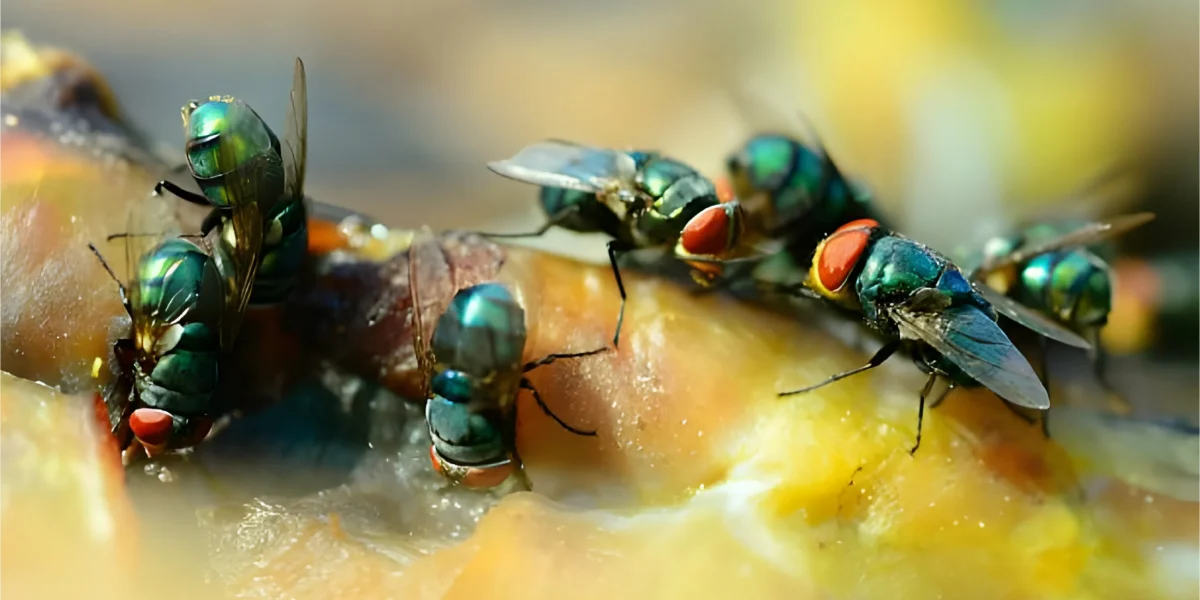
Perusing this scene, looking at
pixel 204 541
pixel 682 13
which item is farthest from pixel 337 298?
pixel 682 13

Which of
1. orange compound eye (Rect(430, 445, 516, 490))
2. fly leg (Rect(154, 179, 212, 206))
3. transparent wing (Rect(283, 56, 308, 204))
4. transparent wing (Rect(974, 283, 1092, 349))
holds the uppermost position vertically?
transparent wing (Rect(283, 56, 308, 204))

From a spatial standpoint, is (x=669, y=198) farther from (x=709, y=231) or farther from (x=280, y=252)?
(x=280, y=252)

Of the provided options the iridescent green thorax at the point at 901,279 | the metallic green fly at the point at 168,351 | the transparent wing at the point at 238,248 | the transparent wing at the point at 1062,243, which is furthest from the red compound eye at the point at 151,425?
the transparent wing at the point at 1062,243

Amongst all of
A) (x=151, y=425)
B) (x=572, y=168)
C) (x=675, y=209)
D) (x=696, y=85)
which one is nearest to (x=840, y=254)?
(x=675, y=209)

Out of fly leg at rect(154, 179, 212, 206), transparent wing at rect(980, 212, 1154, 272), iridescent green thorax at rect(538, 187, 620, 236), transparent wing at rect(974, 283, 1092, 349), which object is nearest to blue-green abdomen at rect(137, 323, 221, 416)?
fly leg at rect(154, 179, 212, 206)

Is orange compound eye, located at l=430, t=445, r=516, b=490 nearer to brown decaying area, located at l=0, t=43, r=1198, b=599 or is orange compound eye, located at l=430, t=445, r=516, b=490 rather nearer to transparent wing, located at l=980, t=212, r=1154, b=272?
brown decaying area, located at l=0, t=43, r=1198, b=599

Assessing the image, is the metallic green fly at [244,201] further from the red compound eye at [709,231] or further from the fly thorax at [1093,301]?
the fly thorax at [1093,301]

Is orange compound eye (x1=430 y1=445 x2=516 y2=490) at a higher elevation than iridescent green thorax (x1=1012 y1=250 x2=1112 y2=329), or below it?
below
